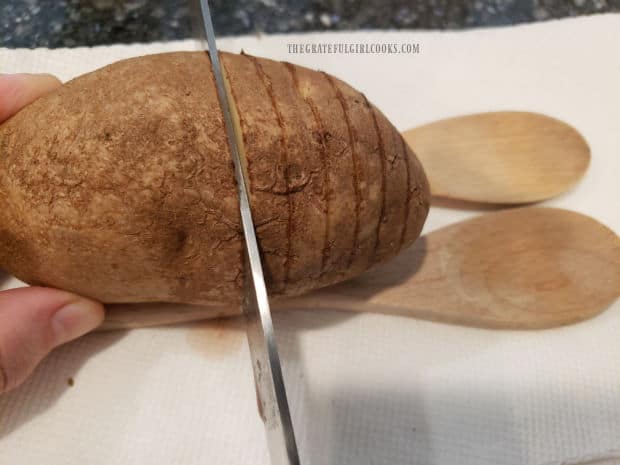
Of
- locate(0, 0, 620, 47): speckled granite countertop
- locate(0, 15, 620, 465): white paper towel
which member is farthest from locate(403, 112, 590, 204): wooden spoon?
locate(0, 0, 620, 47): speckled granite countertop

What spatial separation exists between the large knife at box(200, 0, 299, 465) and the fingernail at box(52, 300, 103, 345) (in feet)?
0.95

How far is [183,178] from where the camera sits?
828 millimetres

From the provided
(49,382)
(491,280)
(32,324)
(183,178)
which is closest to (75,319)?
(32,324)

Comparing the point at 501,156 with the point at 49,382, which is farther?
the point at 501,156

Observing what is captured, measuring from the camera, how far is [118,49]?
1510 mm

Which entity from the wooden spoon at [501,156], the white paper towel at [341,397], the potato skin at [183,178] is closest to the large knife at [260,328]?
the potato skin at [183,178]

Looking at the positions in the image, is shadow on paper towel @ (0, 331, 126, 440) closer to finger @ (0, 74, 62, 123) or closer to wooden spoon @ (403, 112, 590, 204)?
finger @ (0, 74, 62, 123)

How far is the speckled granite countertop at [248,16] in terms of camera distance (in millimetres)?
1625

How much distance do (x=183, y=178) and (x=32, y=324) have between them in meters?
0.38

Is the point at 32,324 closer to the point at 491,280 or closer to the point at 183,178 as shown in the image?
the point at 183,178

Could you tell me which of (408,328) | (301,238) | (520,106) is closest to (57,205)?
(301,238)

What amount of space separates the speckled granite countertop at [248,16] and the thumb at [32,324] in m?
0.98

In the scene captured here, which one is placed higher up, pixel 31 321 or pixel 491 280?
pixel 31 321

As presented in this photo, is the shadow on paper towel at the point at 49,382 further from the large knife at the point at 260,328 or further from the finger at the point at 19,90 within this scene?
the finger at the point at 19,90
